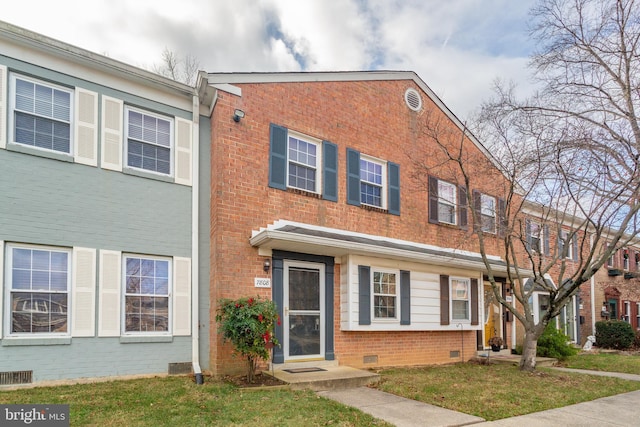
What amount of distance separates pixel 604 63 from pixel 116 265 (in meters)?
9.91

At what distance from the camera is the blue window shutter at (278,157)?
974 cm

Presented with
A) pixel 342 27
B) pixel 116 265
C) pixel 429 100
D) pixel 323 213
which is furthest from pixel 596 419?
pixel 342 27

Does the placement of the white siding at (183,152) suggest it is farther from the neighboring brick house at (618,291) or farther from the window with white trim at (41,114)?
the neighboring brick house at (618,291)

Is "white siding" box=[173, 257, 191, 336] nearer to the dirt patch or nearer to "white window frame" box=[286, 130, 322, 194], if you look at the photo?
the dirt patch

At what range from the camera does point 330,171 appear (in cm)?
1073

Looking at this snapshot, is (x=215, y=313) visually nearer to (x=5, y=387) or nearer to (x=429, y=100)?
(x=5, y=387)

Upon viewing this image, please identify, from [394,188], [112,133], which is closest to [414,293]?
[394,188]

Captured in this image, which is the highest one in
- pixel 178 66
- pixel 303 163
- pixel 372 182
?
pixel 178 66

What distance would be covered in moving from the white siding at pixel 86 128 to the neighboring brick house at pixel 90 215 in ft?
0.06

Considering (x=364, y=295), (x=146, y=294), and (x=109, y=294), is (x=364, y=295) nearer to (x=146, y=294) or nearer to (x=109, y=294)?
(x=146, y=294)

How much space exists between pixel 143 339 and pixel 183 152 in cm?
369

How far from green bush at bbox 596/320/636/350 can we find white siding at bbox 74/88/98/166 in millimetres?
20056

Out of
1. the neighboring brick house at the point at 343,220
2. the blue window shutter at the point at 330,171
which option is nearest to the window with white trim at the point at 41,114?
the neighboring brick house at the point at 343,220

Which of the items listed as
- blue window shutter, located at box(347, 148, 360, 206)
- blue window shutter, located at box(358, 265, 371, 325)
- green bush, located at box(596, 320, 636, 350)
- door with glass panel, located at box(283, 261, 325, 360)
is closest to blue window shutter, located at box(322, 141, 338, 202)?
blue window shutter, located at box(347, 148, 360, 206)
